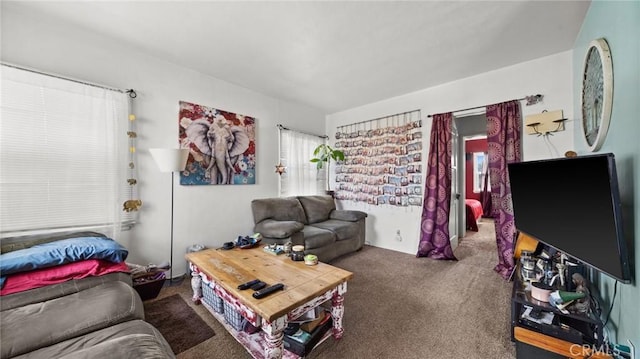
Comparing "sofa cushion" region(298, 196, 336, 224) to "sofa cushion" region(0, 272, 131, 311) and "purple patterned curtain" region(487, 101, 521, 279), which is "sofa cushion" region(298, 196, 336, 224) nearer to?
"purple patterned curtain" region(487, 101, 521, 279)

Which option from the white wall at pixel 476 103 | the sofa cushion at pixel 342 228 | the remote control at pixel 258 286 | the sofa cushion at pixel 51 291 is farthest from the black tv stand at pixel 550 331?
the sofa cushion at pixel 51 291

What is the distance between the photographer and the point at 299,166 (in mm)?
4078

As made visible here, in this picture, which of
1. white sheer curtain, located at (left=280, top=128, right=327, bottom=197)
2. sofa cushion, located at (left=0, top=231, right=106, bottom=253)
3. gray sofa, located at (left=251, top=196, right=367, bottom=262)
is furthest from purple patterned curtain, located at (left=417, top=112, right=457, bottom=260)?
sofa cushion, located at (left=0, top=231, right=106, bottom=253)

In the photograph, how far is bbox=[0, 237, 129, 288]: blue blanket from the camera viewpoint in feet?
4.55

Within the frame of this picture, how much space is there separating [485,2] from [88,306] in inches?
128

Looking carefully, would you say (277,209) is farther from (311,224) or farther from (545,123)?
(545,123)

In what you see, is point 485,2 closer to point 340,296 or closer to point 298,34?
point 298,34

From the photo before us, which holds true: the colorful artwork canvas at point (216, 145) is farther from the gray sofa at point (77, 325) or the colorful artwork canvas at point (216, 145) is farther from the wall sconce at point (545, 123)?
the wall sconce at point (545, 123)

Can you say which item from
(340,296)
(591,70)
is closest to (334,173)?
(340,296)

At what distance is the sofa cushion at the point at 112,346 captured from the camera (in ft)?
3.05

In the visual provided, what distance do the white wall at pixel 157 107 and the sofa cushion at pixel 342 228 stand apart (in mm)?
1099

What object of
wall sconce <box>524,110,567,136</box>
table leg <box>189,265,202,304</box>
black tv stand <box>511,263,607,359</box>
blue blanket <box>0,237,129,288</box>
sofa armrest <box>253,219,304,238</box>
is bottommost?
table leg <box>189,265,202,304</box>

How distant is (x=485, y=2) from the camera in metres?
1.71

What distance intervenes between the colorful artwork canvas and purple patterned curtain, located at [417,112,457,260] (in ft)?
8.42
